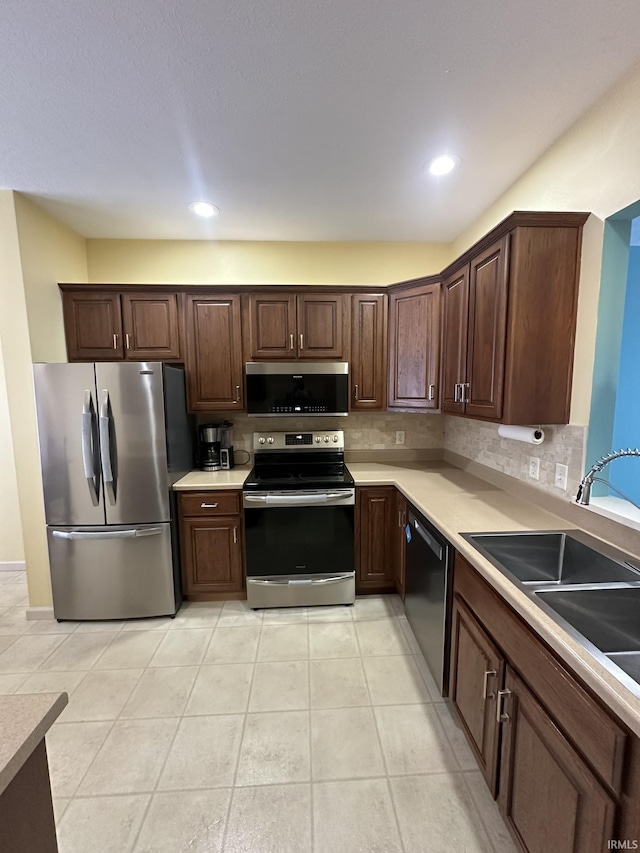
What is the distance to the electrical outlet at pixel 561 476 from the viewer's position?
1688 millimetres

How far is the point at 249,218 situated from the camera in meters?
2.49

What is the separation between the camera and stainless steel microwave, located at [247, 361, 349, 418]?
266 cm

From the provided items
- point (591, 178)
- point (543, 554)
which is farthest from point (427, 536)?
point (591, 178)

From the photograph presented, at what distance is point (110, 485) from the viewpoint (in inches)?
91.2

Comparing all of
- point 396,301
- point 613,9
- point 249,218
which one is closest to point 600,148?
point 613,9

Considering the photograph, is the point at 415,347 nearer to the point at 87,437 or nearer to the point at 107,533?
the point at 87,437

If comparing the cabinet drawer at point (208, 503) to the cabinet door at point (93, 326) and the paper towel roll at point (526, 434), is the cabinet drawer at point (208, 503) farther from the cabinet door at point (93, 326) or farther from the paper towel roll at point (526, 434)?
the paper towel roll at point (526, 434)

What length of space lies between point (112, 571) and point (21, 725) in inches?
80.8

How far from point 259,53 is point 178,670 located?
287 centimetres

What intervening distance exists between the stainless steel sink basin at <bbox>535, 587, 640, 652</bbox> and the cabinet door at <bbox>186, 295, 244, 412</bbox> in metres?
2.25

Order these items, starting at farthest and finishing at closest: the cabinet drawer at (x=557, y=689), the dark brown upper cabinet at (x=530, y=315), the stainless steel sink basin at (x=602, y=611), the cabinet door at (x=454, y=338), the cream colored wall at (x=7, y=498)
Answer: the cream colored wall at (x=7, y=498), the cabinet door at (x=454, y=338), the dark brown upper cabinet at (x=530, y=315), the stainless steel sink basin at (x=602, y=611), the cabinet drawer at (x=557, y=689)

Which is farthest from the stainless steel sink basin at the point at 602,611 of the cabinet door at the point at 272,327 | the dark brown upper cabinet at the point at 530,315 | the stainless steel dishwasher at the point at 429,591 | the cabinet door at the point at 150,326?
the cabinet door at the point at 150,326

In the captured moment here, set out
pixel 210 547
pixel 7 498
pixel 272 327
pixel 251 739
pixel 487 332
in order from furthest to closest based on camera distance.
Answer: pixel 7 498
pixel 272 327
pixel 210 547
pixel 487 332
pixel 251 739

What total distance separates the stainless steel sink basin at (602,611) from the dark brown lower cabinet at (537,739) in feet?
0.65
